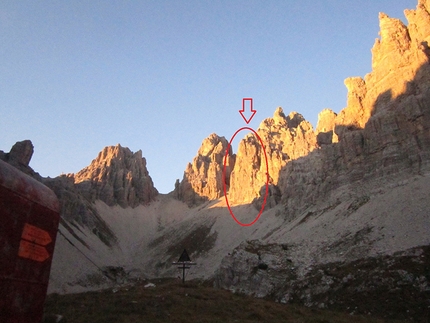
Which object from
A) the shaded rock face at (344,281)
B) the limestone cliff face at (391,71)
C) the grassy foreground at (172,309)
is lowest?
the grassy foreground at (172,309)

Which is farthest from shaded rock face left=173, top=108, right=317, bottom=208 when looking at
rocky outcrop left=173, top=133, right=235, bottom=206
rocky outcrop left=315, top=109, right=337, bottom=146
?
rocky outcrop left=315, top=109, right=337, bottom=146

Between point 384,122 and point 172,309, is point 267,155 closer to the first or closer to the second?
point 384,122

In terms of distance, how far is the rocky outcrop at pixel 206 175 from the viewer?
146 meters

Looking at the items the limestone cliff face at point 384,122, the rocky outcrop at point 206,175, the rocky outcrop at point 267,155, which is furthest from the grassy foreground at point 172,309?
the rocky outcrop at point 206,175

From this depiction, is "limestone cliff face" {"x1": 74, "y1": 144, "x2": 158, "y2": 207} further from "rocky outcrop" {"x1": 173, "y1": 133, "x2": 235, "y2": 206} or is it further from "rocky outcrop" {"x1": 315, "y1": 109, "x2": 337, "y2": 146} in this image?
"rocky outcrop" {"x1": 315, "y1": 109, "x2": 337, "y2": 146}

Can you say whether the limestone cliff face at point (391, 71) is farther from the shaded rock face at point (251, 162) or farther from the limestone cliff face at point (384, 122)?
the shaded rock face at point (251, 162)

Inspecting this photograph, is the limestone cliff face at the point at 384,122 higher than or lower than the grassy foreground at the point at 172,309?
higher

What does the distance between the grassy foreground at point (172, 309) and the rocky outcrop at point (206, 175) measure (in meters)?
118

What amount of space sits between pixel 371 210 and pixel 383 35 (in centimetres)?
5110

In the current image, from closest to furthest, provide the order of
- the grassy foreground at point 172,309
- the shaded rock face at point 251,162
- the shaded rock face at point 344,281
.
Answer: the grassy foreground at point 172,309 → the shaded rock face at point 344,281 → the shaded rock face at point 251,162

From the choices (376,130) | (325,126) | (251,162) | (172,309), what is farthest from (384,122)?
(251,162)

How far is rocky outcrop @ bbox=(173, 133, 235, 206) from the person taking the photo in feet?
478

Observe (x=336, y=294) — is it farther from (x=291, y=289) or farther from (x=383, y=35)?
(x=383, y=35)

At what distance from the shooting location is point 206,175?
156 m
